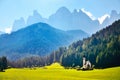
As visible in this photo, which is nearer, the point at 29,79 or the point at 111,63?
the point at 29,79

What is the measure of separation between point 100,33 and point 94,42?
62.8 ft

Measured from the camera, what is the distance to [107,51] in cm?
11831

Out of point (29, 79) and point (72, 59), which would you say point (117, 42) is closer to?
point (72, 59)

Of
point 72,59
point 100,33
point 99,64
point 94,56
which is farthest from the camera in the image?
point 100,33

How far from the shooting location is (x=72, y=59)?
524 ft

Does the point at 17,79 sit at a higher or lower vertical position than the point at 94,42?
lower

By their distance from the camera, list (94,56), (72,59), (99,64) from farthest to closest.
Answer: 1. (72,59)
2. (94,56)
3. (99,64)

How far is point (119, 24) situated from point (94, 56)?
39449mm

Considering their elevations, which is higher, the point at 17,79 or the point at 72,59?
the point at 72,59

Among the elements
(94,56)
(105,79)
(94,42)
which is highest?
(94,42)

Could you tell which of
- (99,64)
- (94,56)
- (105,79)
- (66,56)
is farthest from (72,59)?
(105,79)

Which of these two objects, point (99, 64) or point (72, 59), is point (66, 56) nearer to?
point (72, 59)

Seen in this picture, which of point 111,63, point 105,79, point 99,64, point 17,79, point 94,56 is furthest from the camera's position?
point 94,56

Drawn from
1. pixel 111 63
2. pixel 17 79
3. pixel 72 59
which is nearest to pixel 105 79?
pixel 17 79
